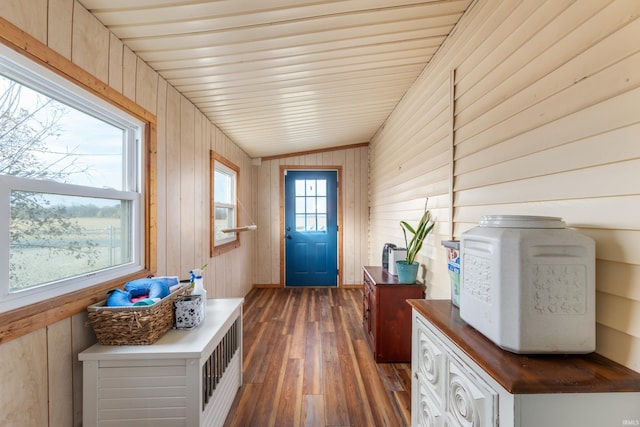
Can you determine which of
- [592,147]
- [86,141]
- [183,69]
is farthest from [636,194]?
[183,69]

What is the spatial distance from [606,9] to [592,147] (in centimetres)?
42

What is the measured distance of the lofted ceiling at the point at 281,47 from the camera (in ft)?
4.43

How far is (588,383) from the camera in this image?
658mm

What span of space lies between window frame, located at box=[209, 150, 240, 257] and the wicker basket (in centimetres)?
149

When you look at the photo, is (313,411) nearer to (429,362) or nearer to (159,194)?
(429,362)

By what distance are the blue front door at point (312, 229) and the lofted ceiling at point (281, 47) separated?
5.75 ft

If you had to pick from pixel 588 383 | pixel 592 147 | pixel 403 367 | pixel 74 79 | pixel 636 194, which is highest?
pixel 74 79

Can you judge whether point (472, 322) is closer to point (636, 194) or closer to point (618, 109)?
point (636, 194)

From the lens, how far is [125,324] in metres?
1.19

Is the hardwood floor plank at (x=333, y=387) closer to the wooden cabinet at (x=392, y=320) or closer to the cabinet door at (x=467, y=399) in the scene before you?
the wooden cabinet at (x=392, y=320)

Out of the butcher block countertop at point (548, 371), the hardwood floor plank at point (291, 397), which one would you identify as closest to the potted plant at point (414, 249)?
the hardwood floor plank at point (291, 397)

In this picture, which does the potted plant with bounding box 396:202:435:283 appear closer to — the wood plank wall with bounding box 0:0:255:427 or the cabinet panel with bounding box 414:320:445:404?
the cabinet panel with bounding box 414:320:445:404

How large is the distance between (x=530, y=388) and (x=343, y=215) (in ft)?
12.5

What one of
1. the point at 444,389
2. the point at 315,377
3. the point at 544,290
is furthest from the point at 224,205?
the point at 544,290
